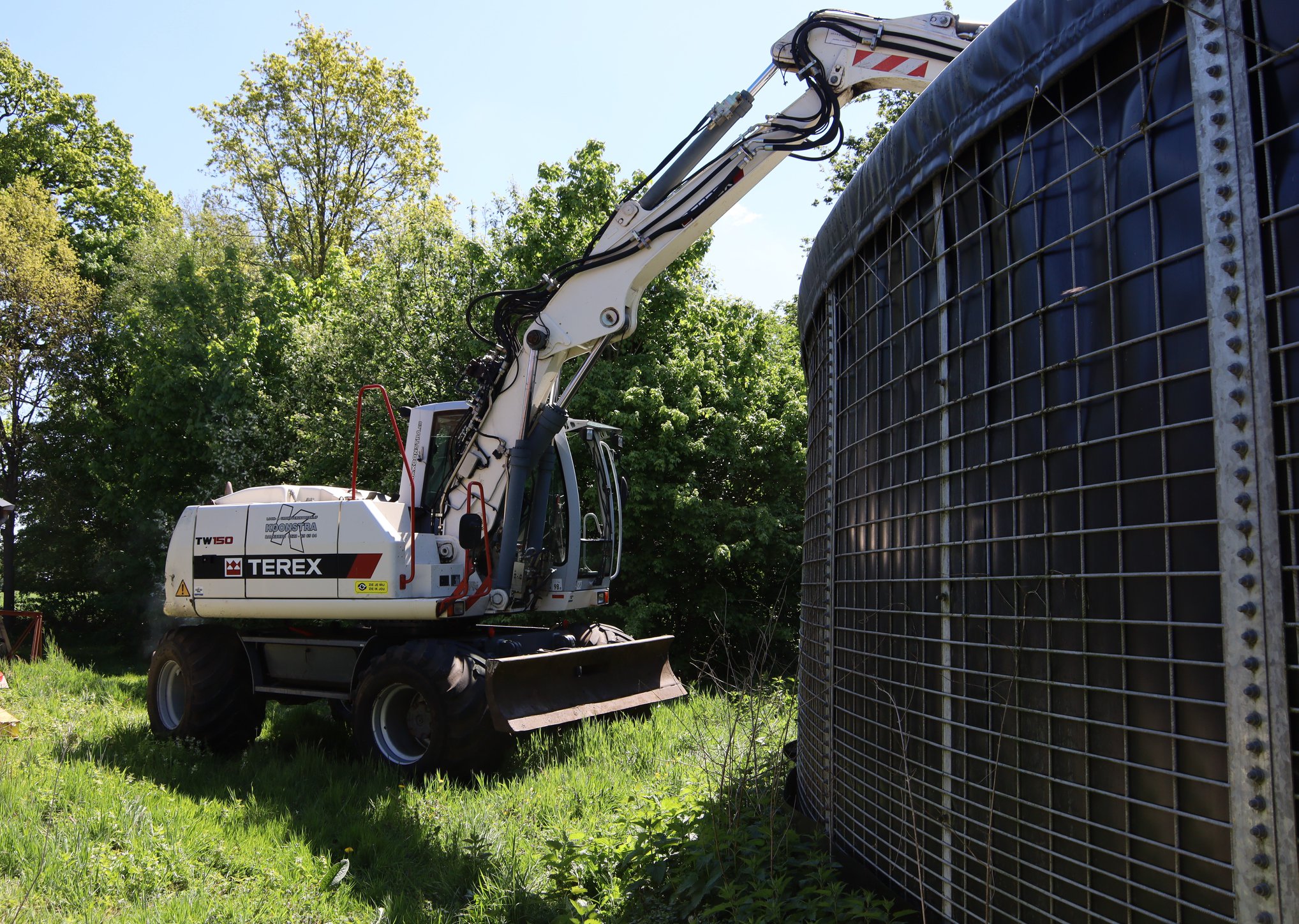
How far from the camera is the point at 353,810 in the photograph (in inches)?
248

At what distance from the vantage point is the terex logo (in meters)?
8.16

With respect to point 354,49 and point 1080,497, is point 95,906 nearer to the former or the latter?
point 1080,497

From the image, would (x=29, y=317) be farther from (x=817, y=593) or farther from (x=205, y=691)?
(x=817, y=593)

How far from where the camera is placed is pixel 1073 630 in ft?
8.63

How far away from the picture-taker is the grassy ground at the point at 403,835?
4312 mm

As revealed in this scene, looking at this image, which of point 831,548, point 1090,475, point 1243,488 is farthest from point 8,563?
point 1243,488

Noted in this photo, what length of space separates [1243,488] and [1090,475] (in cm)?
49

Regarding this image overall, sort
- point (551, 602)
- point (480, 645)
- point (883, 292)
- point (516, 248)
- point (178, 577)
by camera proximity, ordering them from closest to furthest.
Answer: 1. point (883, 292)
2. point (480, 645)
3. point (551, 602)
4. point (178, 577)
5. point (516, 248)

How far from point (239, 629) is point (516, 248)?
8.18 metres

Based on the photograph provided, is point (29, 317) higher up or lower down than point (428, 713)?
higher up

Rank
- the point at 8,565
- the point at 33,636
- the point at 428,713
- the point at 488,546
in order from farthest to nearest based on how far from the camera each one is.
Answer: the point at 8,565 → the point at 33,636 → the point at 488,546 → the point at 428,713

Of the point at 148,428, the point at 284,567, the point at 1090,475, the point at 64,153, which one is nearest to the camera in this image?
the point at 1090,475

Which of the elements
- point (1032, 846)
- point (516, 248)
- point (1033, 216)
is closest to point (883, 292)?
point (1033, 216)

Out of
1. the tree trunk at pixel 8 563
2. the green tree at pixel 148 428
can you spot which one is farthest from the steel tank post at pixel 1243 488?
the tree trunk at pixel 8 563
